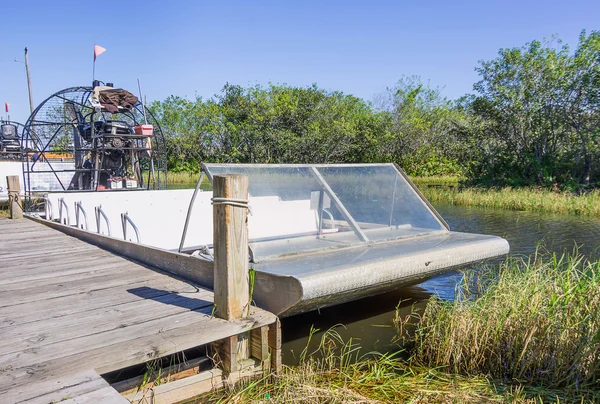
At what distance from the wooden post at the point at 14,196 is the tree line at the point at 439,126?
52.2 ft

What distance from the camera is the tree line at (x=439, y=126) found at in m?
17.0

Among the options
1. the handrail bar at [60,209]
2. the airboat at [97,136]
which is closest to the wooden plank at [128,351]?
the handrail bar at [60,209]

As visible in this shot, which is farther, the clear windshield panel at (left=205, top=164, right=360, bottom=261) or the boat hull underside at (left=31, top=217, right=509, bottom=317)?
the clear windshield panel at (left=205, top=164, right=360, bottom=261)

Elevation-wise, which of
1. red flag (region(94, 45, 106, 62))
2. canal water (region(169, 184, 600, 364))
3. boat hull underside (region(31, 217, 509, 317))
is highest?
red flag (region(94, 45, 106, 62))

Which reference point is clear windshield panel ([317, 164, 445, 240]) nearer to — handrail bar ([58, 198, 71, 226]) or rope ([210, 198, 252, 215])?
rope ([210, 198, 252, 215])

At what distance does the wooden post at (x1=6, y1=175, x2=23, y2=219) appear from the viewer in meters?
8.68

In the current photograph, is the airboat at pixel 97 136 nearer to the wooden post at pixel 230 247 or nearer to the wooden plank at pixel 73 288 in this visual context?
the wooden plank at pixel 73 288

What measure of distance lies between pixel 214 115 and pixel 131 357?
25669mm

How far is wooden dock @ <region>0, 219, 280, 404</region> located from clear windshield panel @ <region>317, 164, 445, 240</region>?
177 cm

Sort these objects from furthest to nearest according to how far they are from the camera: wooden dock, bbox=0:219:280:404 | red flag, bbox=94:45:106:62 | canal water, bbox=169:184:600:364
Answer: red flag, bbox=94:45:106:62 → canal water, bbox=169:184:600:364 → wooden dock, bbox=0:219:280:404

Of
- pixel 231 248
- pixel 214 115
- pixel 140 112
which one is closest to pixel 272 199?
pixel 231 248

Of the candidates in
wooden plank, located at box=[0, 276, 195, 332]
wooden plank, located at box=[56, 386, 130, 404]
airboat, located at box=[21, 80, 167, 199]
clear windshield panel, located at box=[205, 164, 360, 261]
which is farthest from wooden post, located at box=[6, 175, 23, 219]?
wooden plank, located at box=[56, 386, 130, 404]

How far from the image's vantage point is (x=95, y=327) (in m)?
2.90

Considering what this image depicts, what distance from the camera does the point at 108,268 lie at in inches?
181
